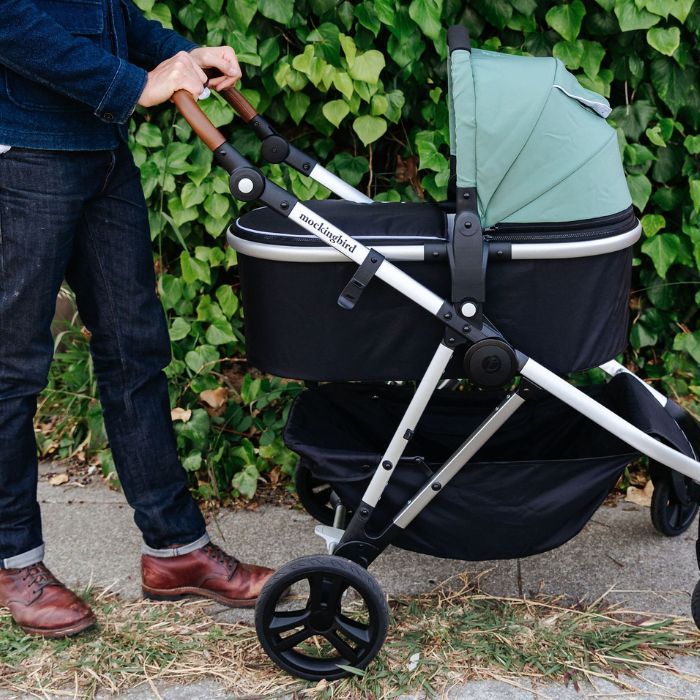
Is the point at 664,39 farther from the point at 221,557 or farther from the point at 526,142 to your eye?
the point at 221,557

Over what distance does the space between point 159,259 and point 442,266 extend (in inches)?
59.6

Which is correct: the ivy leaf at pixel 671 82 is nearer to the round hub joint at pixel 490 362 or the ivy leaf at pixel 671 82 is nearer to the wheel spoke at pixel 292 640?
the round hub joint at pixel 490 362

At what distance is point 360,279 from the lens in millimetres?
2113

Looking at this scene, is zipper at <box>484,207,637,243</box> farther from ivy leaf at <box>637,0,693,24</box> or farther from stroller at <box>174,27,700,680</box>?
ivy leaf at <box>637,0,693,24</box>

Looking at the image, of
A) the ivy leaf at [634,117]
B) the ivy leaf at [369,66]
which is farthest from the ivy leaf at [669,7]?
the ivy leaf at [369,66]

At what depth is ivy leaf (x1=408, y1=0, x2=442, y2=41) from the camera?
2896 millimetres

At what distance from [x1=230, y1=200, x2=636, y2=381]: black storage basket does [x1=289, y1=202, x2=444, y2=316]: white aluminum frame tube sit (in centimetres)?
8

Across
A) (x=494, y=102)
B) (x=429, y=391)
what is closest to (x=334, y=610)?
(x=429, y=391)

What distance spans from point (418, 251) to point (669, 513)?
4.66ft

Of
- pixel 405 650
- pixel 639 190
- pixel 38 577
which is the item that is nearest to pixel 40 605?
pixel 38 577

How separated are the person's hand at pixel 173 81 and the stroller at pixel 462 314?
0.06 meters

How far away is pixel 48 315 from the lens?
2424 mm

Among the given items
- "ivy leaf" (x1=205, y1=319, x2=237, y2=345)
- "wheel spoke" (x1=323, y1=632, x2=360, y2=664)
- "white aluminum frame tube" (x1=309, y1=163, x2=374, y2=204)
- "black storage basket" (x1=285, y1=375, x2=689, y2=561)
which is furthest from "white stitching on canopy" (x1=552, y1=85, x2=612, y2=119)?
"ivy leaf" (x1=205, y1=319, x2=237, y2=345)

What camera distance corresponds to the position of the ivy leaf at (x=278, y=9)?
2932mm
